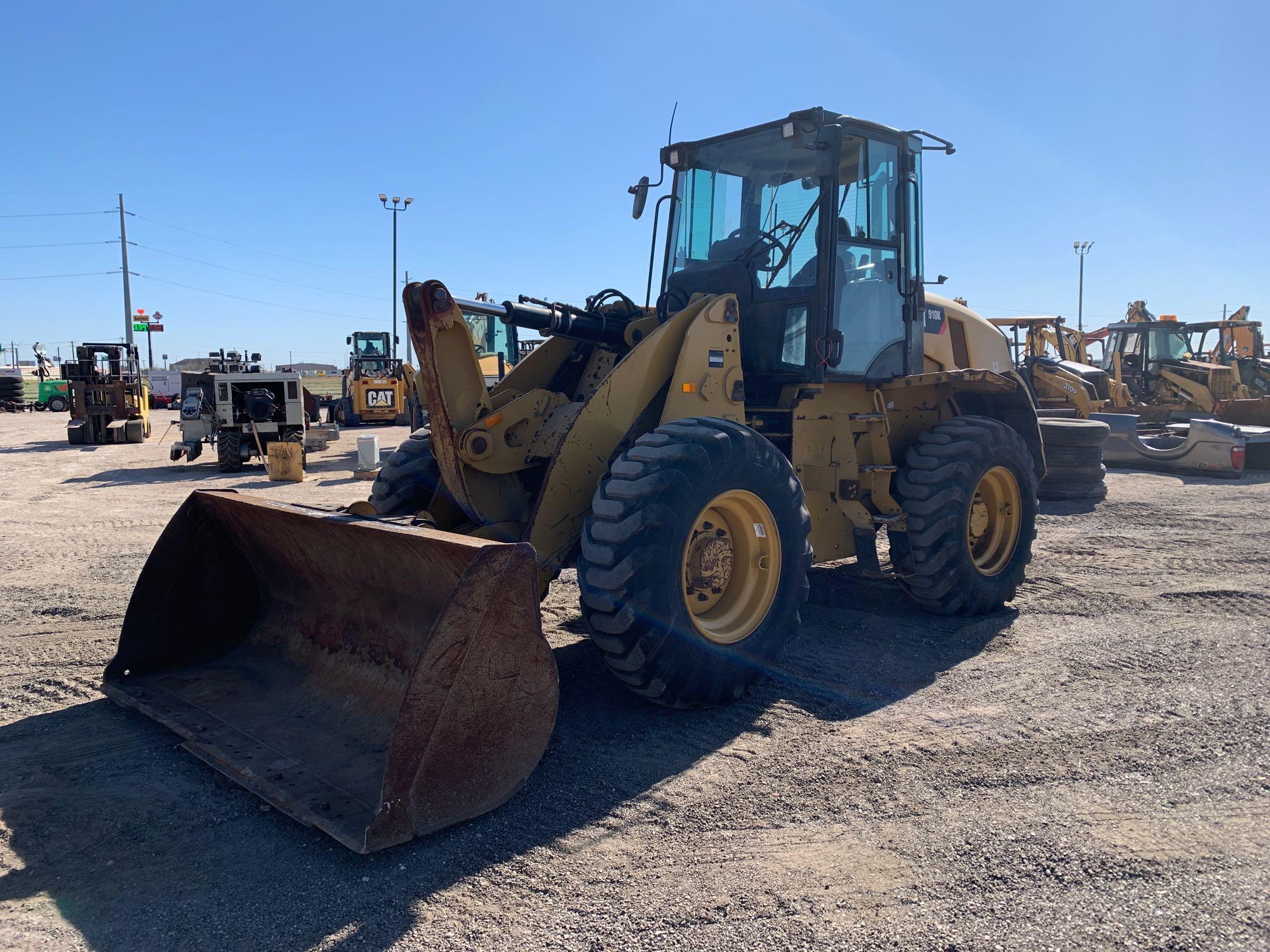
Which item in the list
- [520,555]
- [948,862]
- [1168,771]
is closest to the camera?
[948,862]

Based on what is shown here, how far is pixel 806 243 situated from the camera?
563cm

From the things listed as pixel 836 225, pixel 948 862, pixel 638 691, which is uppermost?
pixel 836 225

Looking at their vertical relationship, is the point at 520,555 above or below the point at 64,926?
above

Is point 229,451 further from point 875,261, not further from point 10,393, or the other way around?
point 10,393

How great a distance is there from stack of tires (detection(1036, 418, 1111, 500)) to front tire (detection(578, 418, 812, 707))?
7.90 metres

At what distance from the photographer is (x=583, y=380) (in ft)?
19.0

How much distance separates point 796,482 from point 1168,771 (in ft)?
6.84

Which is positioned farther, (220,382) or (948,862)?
(220,382)

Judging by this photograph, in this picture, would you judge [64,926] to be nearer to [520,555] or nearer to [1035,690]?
[520,555]

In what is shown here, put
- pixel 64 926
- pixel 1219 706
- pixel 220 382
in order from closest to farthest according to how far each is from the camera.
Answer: pixel 64 926 < pixel 1219 706 < pixel 220 382

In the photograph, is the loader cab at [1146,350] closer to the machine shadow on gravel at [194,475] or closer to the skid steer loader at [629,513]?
the skid steer loader at [629,513]

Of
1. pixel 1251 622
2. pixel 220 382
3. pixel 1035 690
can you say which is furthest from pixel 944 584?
pixel 220 382

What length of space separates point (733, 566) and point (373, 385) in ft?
79.2

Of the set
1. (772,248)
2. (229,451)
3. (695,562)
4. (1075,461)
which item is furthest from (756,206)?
(229,451)
